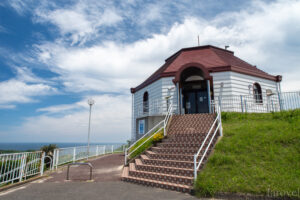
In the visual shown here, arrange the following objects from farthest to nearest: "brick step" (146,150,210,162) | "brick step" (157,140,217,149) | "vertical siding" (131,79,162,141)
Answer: "vertical siding" (131,79,162,141), "brick step" (157,140,217,149), "brick step" (146,150,210,162)

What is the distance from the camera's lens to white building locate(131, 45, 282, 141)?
13172 millimetres

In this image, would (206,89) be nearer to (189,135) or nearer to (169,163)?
(189,135)

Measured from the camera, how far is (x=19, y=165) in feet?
22.7

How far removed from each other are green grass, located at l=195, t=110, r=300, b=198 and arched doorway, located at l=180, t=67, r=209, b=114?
19.8 feet

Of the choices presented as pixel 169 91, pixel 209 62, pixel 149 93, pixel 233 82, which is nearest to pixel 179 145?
pixel 169 91

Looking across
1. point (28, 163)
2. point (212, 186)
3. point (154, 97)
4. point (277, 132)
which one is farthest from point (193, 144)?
point (154, 97)

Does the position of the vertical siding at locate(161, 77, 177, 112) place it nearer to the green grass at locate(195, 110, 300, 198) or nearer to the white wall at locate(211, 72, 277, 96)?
the white wall at locate(211, 72, 277, 96)

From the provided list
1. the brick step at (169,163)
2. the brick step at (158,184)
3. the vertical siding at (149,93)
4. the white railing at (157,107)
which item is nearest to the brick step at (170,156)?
the brick step at (169,163)

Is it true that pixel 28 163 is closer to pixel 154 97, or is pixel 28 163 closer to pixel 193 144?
pixel 193 144

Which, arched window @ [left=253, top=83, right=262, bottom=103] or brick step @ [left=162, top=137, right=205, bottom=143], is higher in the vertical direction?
arched window @ [left=253, top=83, right=262, bottom=103]

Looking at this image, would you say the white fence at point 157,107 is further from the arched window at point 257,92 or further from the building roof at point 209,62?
the arched window at point 257,92

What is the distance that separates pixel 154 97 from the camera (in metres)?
15.3

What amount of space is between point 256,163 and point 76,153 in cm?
1074

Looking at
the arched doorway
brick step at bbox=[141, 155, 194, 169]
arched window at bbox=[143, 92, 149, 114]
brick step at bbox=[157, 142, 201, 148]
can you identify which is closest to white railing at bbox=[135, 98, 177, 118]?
arched window at bbox=[143, 92, 149, 114]
